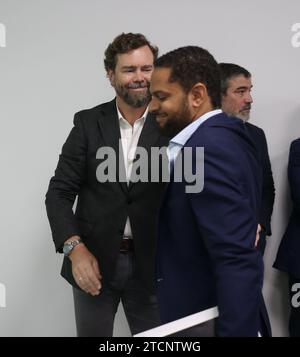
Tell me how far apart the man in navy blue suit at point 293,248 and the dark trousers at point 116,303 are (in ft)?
2.47

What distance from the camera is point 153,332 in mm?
946

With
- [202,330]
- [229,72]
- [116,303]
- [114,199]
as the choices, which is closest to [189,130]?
[202,330]

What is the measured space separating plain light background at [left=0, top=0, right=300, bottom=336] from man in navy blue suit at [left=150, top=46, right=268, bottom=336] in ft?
3.44

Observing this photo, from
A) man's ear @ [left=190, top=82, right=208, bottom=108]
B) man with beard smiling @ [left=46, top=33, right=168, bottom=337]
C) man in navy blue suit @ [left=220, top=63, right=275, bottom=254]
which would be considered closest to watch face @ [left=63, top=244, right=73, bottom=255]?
man with beard smiling @ [left=46, top=33, right=168, bottom=337]

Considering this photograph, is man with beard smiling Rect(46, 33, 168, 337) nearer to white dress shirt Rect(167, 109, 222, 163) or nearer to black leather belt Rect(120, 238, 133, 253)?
black leather belt Rect(120, 238, 133, 253)

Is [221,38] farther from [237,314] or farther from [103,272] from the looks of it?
[237,314]

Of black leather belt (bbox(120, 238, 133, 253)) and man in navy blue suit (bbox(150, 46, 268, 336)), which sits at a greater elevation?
man in navy blue suit (bbox(150, 46, 268, 336))

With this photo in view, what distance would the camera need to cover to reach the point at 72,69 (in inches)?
81.2

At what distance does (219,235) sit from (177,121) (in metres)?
0.33

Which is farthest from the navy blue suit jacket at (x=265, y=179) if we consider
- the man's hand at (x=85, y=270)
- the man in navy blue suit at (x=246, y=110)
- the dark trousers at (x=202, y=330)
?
the dark trousers at (x=202, y=330)

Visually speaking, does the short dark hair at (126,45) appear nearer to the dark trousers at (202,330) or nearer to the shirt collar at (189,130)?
the shirt collar at (189,130)

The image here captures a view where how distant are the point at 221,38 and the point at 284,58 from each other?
1.09ft

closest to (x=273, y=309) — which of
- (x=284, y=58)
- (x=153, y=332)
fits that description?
(x=284, y=58)

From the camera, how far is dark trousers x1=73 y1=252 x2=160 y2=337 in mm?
1576
